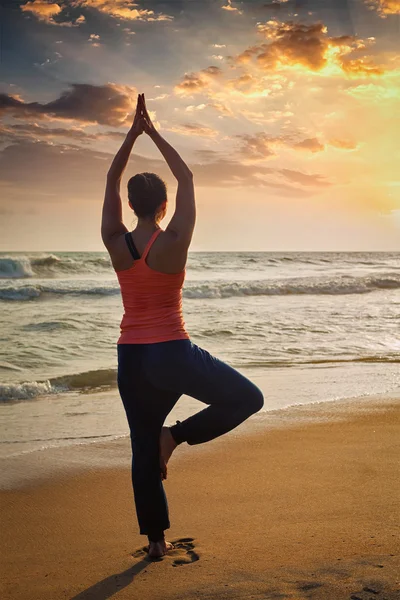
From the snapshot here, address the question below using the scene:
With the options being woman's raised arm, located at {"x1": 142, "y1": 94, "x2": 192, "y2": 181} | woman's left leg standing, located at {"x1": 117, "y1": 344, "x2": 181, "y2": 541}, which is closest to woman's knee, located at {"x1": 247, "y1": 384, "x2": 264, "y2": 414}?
woman's left leg standing, located at {"x1": 117, "y1": 344, "x2": 181, "y2": 541}

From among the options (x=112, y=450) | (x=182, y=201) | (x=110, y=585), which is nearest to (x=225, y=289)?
(x=112, y=450)

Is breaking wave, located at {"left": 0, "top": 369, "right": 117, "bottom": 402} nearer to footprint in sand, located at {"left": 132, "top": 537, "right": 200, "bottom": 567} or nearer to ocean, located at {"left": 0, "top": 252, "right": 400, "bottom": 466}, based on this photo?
ocean, located at {"left": 0, "top": 252, "right": 400, "bottom": 466}

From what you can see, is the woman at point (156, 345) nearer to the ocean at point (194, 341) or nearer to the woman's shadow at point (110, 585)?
the woman's shadow at point (110, 585)

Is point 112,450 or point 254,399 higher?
point 254,399

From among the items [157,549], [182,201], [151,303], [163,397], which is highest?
[182,201]

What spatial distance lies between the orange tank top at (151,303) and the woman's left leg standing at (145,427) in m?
0.09

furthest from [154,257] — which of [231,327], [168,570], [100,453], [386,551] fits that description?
[231,327]

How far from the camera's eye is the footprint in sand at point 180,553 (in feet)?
10.7

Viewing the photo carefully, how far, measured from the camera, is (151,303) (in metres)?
3.15

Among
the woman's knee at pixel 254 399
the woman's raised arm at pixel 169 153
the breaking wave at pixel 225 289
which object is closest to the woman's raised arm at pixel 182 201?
the woman's raised arm at pixel 169 153

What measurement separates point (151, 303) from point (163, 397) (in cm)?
46

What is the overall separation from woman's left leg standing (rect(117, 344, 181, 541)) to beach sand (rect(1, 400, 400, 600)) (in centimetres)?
22

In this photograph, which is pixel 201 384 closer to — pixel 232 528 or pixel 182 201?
pixel 182 201

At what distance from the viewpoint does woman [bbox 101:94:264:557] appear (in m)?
3.11
